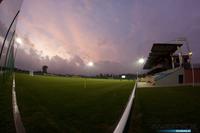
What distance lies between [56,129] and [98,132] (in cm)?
124

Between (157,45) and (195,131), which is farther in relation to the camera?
(157,45)

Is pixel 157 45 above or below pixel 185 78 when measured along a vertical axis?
above

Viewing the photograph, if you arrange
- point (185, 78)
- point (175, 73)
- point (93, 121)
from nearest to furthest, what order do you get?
point (93, 121) < point (185, 78) < point (175, 73)

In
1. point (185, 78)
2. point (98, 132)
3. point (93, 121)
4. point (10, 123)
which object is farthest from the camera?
point (185, 78)

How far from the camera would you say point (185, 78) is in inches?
1609

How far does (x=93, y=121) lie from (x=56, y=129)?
1.42 meters

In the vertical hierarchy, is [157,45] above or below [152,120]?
above

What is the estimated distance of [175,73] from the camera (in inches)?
1716

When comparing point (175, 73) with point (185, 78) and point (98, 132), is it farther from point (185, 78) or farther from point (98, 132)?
point (98, 132)

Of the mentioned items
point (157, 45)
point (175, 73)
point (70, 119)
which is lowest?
point (70, 119)

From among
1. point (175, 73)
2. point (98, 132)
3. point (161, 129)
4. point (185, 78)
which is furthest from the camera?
point (175, 73)

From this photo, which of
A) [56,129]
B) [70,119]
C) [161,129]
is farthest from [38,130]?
[161,129]

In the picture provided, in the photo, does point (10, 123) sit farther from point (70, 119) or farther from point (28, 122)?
point (70, 119)

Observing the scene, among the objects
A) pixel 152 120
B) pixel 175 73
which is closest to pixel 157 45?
pixel 175 73
